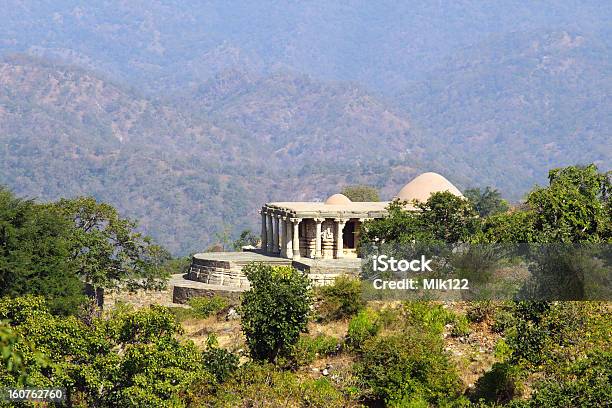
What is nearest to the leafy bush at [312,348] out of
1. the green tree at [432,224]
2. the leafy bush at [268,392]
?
the leafy bush at [268,392]

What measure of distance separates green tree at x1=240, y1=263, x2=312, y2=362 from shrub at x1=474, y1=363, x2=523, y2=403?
332 inches

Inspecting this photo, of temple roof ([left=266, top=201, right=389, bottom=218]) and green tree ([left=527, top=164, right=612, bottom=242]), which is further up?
temple roof ([left=266, top=201, right=389, bottom=218])

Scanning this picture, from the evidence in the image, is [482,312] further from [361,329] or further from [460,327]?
[361,329]

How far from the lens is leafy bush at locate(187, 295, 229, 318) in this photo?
56.7 m

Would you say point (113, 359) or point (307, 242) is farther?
point (307, 242)

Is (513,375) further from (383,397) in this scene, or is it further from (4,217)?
(4,217)

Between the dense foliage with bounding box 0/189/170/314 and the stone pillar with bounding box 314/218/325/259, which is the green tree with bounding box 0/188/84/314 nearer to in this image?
the dense foliage with bounding box 0/189/170/314

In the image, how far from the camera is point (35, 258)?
165 ft

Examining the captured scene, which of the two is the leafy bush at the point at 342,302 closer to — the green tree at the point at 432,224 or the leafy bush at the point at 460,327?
the leafy bush at the point at 460,327

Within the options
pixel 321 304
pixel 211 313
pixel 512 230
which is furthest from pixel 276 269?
pixel 512 230

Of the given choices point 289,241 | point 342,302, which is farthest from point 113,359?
point 289,241

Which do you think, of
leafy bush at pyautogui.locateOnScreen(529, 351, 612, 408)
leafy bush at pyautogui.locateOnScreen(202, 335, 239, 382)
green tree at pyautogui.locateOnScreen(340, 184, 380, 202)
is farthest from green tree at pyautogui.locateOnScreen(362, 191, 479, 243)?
green tree at pyautogui.locateOnScreen(340, 184, 380, 202)

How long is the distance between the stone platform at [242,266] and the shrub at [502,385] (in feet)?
63.3

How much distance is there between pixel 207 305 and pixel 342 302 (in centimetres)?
984
